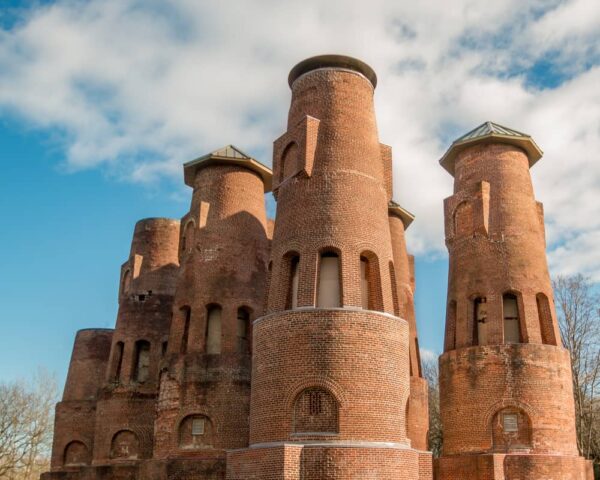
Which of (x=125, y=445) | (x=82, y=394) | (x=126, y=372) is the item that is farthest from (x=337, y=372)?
(x=82, y=394)

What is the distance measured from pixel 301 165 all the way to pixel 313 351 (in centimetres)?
579

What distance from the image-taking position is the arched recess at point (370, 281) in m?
21.1

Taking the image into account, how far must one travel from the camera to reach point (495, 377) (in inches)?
1001

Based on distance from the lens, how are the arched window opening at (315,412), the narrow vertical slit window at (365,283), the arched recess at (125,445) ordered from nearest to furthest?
the arched window opening at (315,412) < the narrow vertical slit window at (365,283) < the arched recess at (125,445)

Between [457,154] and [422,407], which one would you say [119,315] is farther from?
[457,154]

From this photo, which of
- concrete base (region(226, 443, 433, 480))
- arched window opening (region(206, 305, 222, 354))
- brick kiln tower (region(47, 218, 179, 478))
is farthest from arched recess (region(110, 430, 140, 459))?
concrete base (region(226, 443, 433, 480))

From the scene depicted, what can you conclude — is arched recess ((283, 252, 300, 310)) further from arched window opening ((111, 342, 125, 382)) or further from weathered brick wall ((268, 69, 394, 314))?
arched window opening ((111, 342, 125, 382))

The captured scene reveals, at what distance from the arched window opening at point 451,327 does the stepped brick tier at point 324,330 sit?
0.19ft

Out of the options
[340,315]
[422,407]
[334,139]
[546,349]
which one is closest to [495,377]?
[546,349]

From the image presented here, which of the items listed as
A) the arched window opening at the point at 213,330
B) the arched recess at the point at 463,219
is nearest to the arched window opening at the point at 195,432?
the arched window opening at the point at 213,330

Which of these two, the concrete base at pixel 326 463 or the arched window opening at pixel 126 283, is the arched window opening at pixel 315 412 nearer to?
→ the concrete base at pixel 326 463

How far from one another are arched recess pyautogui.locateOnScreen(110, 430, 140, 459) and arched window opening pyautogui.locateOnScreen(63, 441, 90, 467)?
166 inches

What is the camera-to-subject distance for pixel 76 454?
115 ft

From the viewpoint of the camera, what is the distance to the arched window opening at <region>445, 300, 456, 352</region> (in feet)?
91.0
